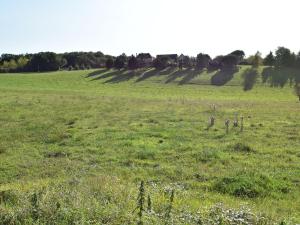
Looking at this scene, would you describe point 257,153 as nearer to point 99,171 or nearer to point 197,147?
point 197,147

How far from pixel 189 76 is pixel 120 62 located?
20.9 metres

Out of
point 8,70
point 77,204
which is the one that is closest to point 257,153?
point 77,204

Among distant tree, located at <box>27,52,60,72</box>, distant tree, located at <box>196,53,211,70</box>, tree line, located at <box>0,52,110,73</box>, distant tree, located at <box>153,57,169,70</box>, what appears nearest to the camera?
distant tree, located at <box>196,53,211,70</box>

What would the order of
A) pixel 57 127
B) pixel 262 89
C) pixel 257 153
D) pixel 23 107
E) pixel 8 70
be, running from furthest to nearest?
pixel 8 70 → pixel 262 89 → pixel 23 107 → pixel 57 127 → pixel 257 153

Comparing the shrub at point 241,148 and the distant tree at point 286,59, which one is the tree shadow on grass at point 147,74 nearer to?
the distant tree at point 286,59

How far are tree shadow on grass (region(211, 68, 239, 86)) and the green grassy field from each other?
52.5 metres

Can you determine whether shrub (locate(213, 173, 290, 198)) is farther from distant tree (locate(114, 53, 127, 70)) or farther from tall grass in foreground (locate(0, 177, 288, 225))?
distant tree (locate(114, 53, 127, 70))

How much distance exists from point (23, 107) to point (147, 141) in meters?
21.7

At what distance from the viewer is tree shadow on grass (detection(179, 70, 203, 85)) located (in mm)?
92750

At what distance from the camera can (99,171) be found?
16469 mm

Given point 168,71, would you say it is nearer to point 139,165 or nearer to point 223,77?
point 223,77

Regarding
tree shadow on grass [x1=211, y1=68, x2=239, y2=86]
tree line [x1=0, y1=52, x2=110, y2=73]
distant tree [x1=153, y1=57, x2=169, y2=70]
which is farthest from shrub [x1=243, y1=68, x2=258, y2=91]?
tree line [x1=0, y1=52, x2=110, y2=73]

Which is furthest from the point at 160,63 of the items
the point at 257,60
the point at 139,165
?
the point at 139,165

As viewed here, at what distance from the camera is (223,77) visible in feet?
315
